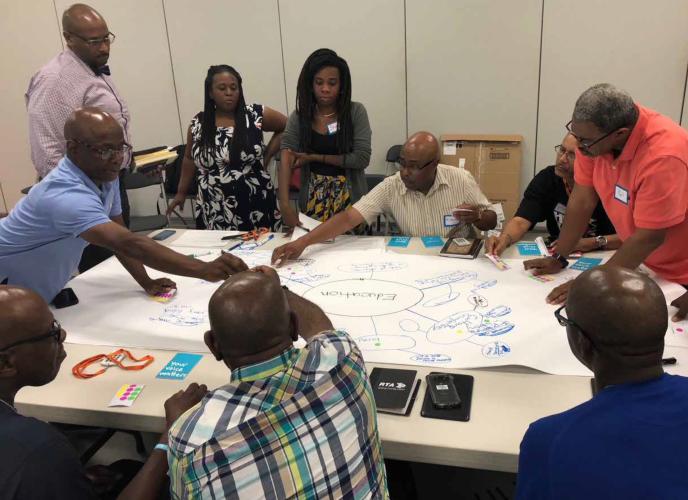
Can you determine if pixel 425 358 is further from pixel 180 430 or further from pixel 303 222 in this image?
pixel 303 222

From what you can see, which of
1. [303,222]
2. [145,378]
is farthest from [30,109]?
[145,378]

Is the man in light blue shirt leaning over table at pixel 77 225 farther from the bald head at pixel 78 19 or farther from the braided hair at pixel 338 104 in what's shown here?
the braided hair at pixel 338 104

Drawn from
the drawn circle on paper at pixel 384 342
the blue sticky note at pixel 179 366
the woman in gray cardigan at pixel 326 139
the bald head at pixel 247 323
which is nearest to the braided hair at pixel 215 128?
the woman in gray cardigan at pixel 326 139

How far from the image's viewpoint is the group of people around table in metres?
0.93

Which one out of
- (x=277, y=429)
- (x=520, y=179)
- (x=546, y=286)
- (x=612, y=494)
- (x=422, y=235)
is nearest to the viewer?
(x=612, y=494)

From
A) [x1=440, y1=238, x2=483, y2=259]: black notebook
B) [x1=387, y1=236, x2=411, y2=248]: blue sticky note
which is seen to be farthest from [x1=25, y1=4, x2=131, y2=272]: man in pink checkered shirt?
[x1=440, y1=238, x2=483, y2=259]: black notebook

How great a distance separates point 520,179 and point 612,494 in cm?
404

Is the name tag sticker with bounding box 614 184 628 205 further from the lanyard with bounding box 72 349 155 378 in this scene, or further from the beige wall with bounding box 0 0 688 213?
the beige wall with bounding box 0 0 688 213

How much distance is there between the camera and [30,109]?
2811mm

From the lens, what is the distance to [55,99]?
9.02ft

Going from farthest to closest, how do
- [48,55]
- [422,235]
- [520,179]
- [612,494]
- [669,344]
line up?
[48,55] → [520,179] → [422,235] → [669,344] → [612,494]

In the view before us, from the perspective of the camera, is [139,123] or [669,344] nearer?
[669,344]

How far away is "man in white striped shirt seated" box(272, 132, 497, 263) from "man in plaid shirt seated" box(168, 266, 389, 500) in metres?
1.34

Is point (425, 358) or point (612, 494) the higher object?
point (612, 494)
